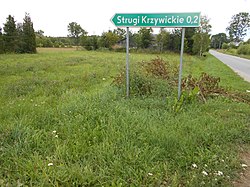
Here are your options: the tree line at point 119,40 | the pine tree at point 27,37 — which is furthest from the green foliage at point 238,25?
the pine tree at point 27,37

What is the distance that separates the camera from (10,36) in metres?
30.4

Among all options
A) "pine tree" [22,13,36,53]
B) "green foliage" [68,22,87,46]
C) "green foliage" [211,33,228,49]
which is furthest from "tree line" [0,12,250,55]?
"green foliage" [211,33,228,49]

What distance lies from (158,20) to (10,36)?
113 ft

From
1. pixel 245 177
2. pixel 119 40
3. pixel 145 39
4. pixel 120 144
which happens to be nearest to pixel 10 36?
pixel 119 40

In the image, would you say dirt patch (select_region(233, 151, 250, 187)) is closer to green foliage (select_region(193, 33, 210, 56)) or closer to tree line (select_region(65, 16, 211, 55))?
tree line (select_region(65, 16, 211, 55))

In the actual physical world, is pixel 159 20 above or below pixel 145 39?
below

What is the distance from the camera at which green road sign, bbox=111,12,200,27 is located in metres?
3.85

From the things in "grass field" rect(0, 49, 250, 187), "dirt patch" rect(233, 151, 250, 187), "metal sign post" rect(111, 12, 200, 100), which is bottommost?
"dirt patch" rect(233, 151, 250, 187)

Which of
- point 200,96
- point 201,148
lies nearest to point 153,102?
point 200,96

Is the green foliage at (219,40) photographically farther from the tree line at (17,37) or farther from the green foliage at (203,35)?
the tree line at (17,37)

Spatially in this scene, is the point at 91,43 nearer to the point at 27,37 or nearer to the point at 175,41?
the point at 27,37

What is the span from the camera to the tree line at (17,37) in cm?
2947

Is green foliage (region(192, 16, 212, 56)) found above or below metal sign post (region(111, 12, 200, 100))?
above

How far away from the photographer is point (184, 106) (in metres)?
4.45
